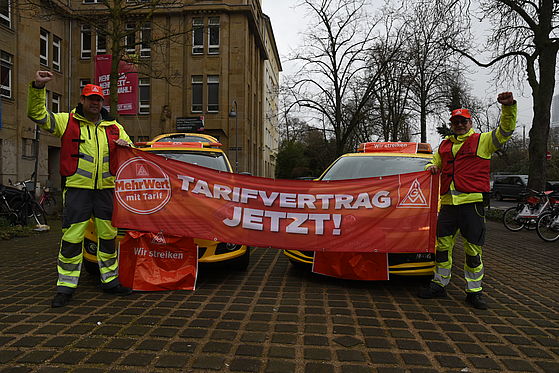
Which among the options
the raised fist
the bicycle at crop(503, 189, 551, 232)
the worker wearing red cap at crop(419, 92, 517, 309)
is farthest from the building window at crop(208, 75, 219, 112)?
the raised fist

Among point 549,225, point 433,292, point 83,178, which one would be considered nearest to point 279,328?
point 433,292

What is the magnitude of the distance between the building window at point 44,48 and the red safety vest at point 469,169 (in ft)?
89.3

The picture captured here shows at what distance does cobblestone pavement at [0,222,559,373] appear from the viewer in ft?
9.64

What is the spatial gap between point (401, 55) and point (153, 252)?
59.0 ft

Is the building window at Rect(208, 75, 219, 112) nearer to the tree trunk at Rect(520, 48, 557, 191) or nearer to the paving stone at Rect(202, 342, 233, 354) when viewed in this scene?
the tree trunk at Rect(520, 48, 557, 191)

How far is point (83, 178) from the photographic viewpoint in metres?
4.29

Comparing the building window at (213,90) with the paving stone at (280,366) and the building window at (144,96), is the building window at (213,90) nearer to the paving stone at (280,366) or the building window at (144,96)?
the building window at (144,96)

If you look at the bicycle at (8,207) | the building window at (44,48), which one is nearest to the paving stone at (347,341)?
the bicycle at (8,207)

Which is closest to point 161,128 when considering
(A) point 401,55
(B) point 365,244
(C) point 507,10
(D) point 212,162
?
(A) point 401,55

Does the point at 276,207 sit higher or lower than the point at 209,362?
higher

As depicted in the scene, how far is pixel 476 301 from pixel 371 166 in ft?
7.90

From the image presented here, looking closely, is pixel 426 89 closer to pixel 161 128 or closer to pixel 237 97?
pixel 237 97

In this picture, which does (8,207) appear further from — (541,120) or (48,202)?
(541,120)

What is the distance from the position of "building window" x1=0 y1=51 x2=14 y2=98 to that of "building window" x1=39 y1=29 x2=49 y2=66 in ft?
13.0
